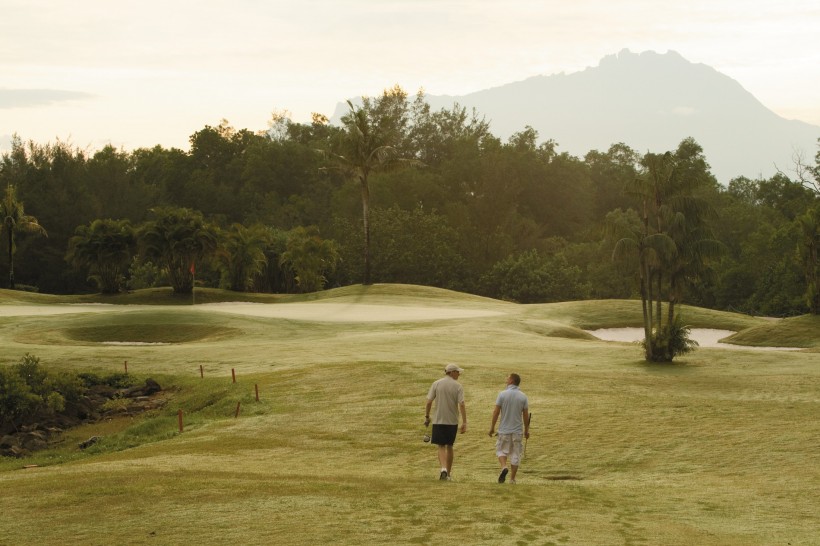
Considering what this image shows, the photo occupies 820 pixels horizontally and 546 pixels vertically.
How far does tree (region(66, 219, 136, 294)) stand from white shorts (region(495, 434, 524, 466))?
48.1 metres

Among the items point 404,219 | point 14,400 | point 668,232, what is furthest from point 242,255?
point 14,400

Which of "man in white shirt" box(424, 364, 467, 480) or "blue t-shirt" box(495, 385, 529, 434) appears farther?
"blue t-shirt" box(495, 385, 529, 434)

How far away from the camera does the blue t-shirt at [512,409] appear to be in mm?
18578

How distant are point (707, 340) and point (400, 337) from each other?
18.0 meters

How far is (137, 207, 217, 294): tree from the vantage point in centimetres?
6091

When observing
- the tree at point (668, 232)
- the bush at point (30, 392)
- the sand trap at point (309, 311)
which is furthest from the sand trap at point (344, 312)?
the bush at point (30, 392)

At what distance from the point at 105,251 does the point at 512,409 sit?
48.5 meters

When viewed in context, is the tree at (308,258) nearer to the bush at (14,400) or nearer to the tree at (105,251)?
the tree at (105,251)

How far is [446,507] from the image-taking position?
15.7 meters

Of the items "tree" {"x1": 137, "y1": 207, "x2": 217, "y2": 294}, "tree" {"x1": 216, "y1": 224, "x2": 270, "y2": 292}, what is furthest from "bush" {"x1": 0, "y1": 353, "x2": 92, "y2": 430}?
"tree" {"x1": 216, "y1": 224, "x2": 270, "y2": 292}

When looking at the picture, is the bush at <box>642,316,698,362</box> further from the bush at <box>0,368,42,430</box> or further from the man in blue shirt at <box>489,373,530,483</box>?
the bush at <box>0,368,42,430</box>

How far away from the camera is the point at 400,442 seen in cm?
2314

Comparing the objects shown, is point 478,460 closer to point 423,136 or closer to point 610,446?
point 610,446

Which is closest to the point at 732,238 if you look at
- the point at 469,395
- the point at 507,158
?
the point at 507,158
